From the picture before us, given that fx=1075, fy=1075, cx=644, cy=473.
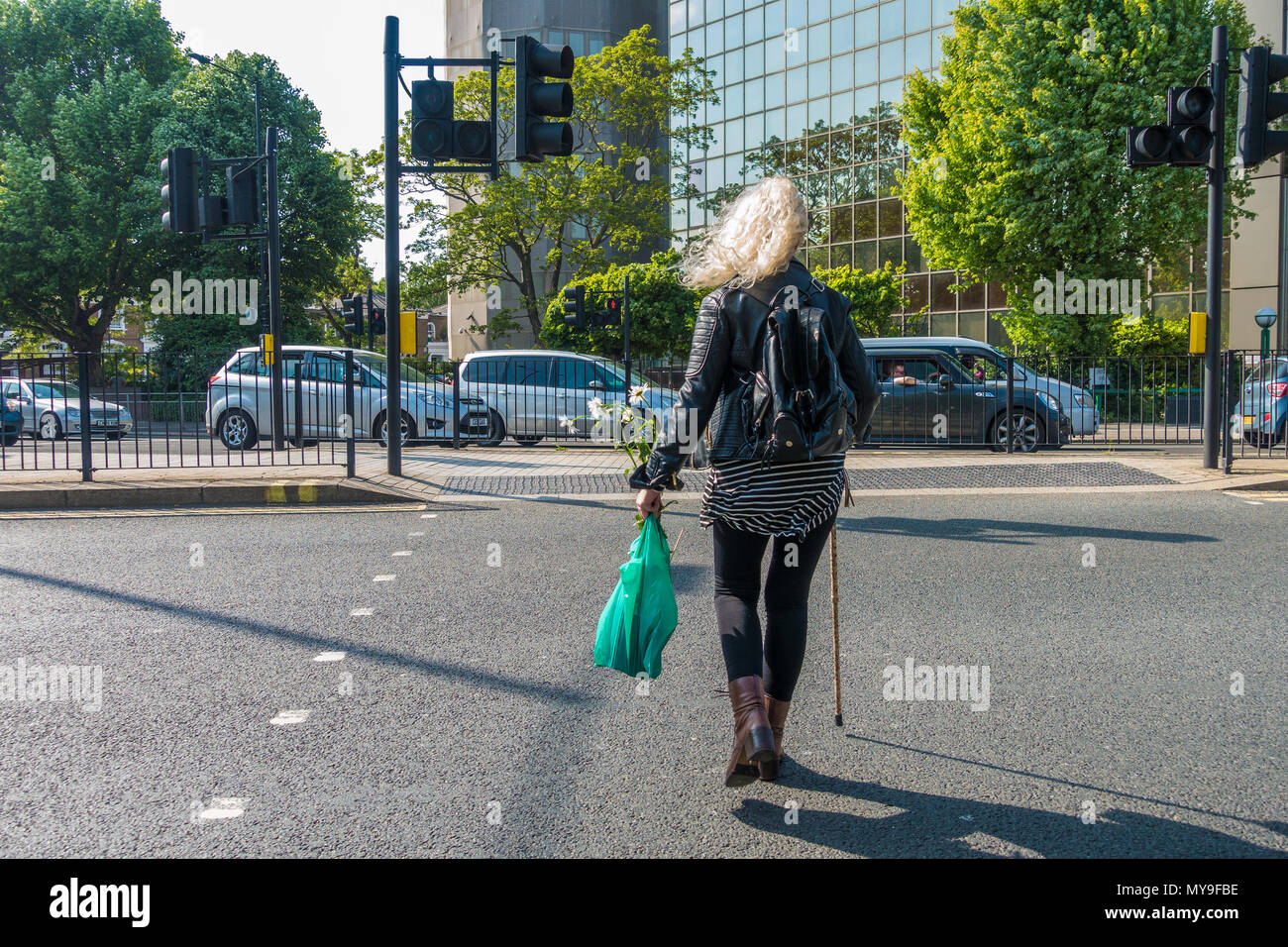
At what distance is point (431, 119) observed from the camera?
10.6m

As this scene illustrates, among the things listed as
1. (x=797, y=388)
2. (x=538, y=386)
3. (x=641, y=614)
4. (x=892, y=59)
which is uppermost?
(x=892, y=59)

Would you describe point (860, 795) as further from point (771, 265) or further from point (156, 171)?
point (156, 171)

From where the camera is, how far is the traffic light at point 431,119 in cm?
1055

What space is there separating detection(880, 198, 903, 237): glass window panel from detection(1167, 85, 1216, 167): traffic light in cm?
2960

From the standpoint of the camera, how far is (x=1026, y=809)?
10.4 feet

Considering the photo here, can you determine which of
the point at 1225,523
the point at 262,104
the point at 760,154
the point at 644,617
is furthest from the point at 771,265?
the point at 760,154

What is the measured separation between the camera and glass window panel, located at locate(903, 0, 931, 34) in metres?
38.4

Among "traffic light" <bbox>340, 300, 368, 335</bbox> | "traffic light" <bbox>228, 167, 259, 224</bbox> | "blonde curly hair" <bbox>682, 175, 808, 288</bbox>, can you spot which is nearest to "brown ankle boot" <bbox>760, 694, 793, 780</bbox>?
"blonde curly hair" <bbox>682, 175, 808, 288</bbox>

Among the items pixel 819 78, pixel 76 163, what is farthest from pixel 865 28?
pixel 76 163

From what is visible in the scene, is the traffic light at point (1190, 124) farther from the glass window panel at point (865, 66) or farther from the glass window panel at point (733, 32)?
the glass window panel at point (733, 32)

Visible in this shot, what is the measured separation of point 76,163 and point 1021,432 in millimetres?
31654

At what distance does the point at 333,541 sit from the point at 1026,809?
19.7 ft

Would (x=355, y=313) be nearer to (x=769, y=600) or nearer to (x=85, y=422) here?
(x=85, y=422)

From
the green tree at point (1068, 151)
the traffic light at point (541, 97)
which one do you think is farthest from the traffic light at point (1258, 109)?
the green tree at point (1068, 151)
